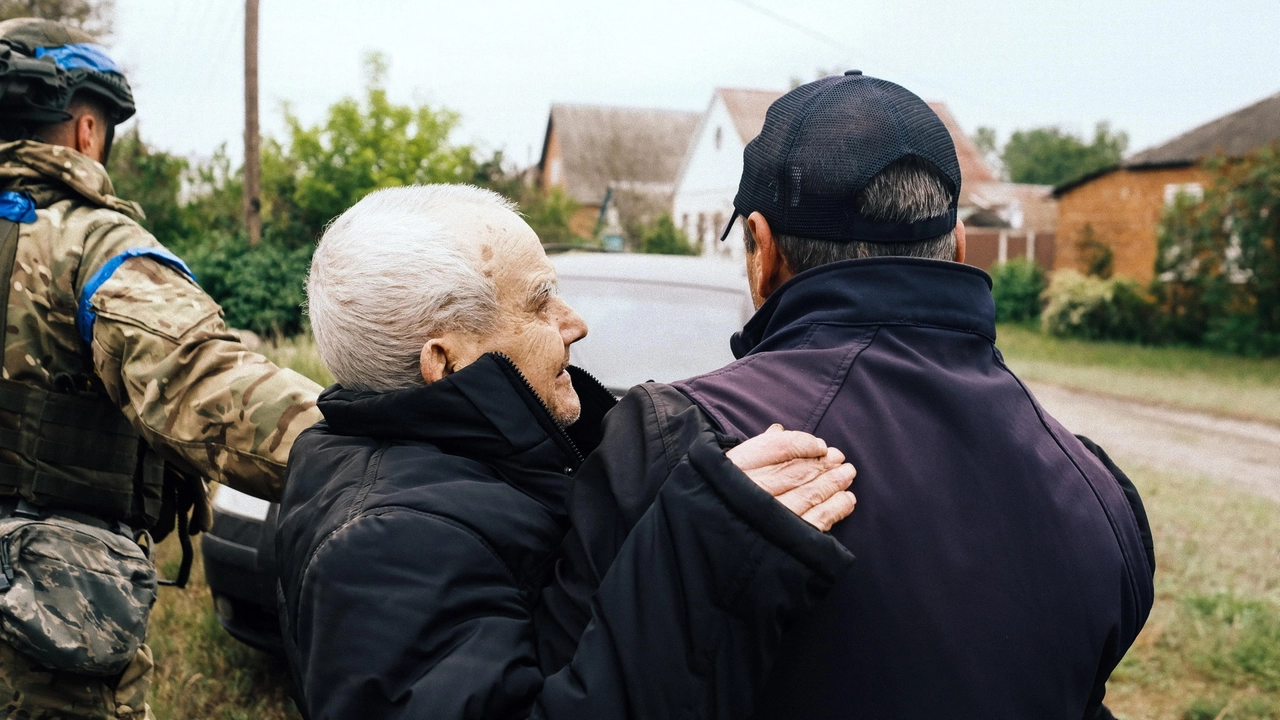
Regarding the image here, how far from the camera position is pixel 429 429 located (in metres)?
1.51

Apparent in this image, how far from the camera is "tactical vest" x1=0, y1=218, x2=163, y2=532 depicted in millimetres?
2234

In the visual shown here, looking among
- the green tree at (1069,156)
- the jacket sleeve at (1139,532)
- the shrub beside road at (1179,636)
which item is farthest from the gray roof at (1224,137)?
the green tree at (1069,156)

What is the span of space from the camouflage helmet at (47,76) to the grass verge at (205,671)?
2.23 meters

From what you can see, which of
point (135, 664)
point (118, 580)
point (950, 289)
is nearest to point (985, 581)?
point (950, 289)

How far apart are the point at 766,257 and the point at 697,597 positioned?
1.77 feet

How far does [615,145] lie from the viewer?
1982 inches

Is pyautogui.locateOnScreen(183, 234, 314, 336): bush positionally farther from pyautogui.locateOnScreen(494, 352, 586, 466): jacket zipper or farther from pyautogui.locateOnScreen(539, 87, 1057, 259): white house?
pyautogui.locateOnScreen(539, 87, 1057, 259): white house

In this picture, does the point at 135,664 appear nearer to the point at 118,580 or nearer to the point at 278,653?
the point at 118,580

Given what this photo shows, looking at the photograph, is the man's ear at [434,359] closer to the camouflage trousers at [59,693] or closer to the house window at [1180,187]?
the camouflage trousers at [59,693]

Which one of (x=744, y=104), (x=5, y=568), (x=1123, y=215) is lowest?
(x=5, y=568)

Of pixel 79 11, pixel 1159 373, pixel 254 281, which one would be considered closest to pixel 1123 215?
pixel 1159 373

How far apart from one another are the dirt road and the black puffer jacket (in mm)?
8701

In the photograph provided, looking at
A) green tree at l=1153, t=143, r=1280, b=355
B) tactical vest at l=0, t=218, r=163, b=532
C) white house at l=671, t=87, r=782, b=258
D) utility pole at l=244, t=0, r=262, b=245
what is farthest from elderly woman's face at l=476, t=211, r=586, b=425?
white house at l=671, t=87, r=782, b=258

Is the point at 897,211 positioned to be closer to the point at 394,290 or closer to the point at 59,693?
the point at 394,290
